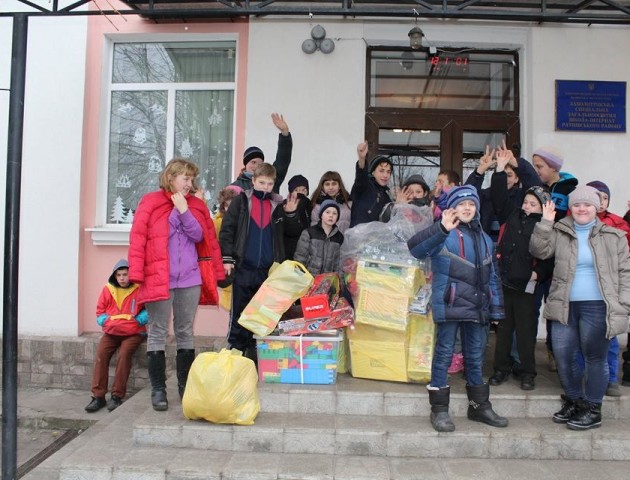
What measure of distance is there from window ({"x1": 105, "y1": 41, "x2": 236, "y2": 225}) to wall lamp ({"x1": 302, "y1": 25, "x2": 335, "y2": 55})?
1033mm

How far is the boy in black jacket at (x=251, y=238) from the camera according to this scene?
4.23m

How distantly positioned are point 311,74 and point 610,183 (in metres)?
3.68

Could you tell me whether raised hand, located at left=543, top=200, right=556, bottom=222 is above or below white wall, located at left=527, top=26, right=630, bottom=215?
below

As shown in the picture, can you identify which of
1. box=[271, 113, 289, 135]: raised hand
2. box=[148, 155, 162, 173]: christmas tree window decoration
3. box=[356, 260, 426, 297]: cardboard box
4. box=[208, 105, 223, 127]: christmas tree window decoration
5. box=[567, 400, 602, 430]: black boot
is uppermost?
box=[208, 105, 223, 127]: christmas tree window decoration

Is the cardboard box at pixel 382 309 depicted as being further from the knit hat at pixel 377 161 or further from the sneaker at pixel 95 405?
the sneaker at pixel 95 405

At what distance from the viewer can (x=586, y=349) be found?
3.54 metres

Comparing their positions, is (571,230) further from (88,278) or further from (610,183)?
(88,278)

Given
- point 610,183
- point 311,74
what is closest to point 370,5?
point 311,74

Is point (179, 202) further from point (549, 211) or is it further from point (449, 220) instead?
point (549, 211)

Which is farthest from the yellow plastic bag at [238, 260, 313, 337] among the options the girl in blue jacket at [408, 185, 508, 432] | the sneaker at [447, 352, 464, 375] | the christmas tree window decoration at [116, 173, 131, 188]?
the christmas tree window decoration at [116, 173, 131, 188]

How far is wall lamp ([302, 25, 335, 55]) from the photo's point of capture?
19.3ft

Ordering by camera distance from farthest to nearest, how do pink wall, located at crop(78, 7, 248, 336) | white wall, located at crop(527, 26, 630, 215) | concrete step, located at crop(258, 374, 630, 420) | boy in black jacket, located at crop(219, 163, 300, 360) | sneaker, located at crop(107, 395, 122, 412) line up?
pink wall, located at crop(78, 7, 248, 336) → white wall, located at crop(527, 26, 630, 215) → sneaker, located at crop(107, 395, 122, 412) → boy in black jacket, located at crop(219, 163, 300, 360) → concrete step, located at crop(258, 374, 630, 420)

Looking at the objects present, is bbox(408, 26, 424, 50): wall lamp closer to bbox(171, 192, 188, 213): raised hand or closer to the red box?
the red box

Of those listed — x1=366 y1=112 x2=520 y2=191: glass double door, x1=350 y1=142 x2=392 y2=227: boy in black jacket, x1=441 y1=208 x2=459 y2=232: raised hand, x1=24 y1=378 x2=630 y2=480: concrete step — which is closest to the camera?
x1=24 y1=378 x2=630 y2=480: concrete step
